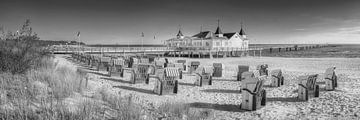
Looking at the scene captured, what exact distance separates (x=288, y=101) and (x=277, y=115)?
74.7 inches

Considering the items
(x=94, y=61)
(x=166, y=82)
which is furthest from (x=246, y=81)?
(x=94, y=61)

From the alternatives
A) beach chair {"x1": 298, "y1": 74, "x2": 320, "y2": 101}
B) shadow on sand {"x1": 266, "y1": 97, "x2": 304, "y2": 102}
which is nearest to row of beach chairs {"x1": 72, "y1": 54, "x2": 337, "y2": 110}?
beach chair {"x1": 298, "y1": 74, "x2": 320, "y2": 101}

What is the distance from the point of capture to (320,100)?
25.5ft

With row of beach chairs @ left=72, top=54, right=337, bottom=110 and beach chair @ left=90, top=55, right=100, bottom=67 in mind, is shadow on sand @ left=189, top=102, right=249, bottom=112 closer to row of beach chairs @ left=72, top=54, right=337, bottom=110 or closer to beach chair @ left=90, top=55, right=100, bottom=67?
row of beach chairs @ left=72, top=54, right=337, bottom=110

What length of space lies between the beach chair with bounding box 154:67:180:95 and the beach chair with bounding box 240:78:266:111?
9.95 feet

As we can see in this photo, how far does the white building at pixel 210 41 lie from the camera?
156ft

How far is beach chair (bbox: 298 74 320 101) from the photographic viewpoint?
7.73 meters

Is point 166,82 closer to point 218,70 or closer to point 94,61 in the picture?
point 218,70

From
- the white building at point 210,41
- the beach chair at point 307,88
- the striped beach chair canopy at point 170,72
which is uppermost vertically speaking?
the white building at point 210,41

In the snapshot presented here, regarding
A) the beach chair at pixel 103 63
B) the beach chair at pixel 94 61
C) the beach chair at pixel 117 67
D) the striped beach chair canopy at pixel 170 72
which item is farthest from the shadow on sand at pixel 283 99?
the beach chair at pixel 94 61

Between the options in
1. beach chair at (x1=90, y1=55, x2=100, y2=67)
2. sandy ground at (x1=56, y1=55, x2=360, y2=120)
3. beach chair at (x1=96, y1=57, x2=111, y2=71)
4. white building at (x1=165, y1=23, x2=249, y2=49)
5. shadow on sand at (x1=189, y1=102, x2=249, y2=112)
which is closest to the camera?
sandy ground at (x1=56, y1=55, x2=360, y2=120)

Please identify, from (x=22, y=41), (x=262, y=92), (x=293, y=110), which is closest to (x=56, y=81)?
(x=22, y=41)

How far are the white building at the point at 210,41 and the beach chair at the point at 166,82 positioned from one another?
38.3 m

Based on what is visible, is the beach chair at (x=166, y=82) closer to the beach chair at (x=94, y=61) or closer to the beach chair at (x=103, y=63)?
the beach chair at (x=103, y=63)
